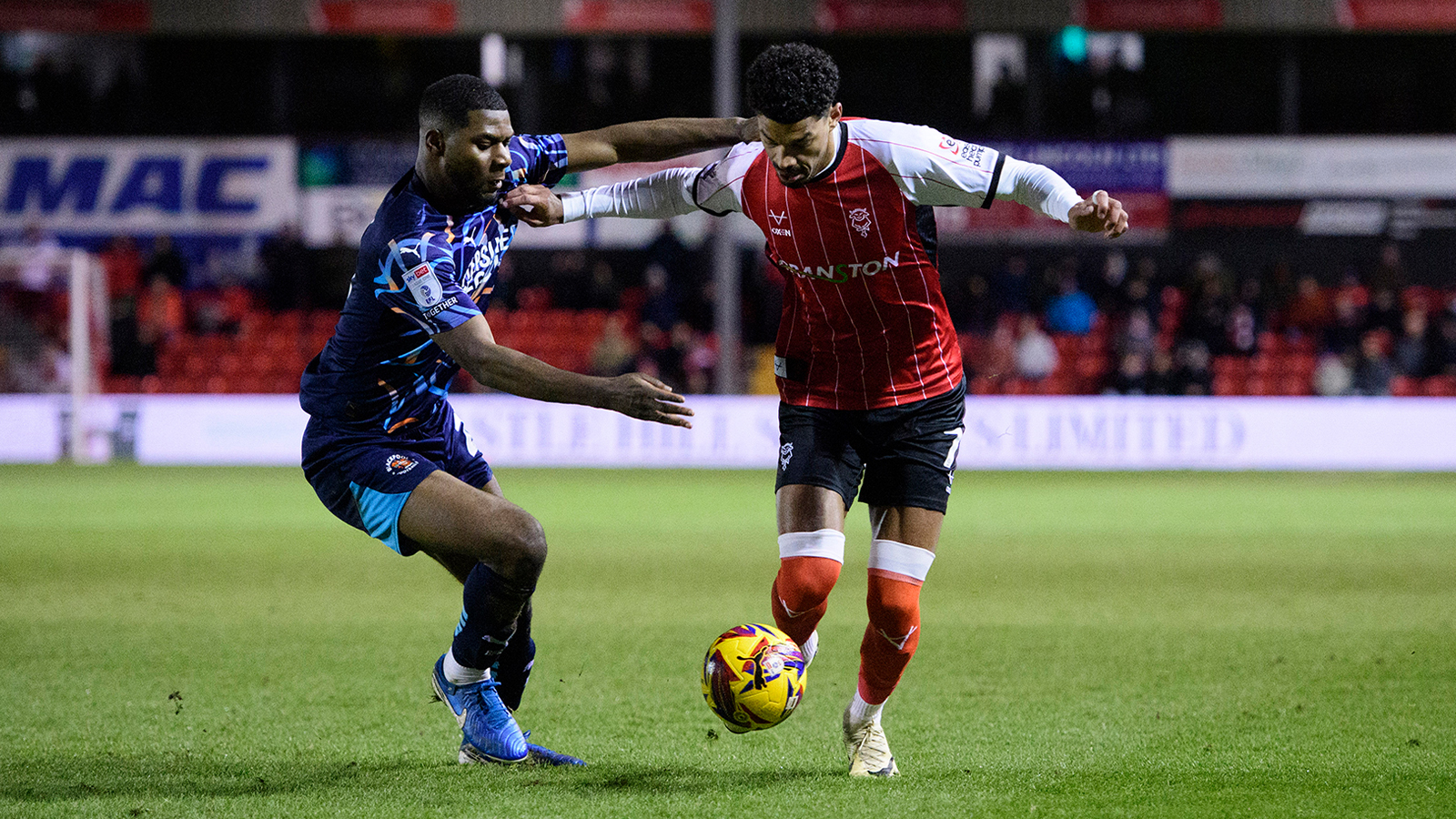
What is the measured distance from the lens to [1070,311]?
2017 cm

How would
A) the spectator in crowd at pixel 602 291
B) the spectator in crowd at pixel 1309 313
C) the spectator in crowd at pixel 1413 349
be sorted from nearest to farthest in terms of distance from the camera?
the spectator in crowd at pixel 1413 349
the spectator in crowd at pixel 1309 313
the spectator in crowd at pixel 602 291

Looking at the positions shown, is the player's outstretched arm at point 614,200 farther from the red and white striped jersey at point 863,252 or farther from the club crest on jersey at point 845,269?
the club crest on jersey at point 845,269

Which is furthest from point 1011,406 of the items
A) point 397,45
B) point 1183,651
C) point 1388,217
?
point 397,45

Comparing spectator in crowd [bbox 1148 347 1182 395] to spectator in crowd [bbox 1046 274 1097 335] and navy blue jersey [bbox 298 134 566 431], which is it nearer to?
spectator in crowd [bbox 1046 274 1097 335]

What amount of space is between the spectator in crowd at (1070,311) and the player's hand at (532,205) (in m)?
16.1

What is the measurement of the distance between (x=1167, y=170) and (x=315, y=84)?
44.9ft

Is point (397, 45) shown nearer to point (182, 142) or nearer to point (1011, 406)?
point (182, 142)

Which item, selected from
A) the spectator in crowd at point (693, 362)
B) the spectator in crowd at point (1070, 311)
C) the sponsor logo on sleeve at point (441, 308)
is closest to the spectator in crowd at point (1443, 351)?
the spectator in crowd at point (1070, 311)

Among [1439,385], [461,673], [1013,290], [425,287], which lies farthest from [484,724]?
[1439,385]

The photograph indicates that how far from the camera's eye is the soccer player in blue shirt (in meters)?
4.55

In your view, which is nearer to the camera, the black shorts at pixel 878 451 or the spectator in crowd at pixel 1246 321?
the black shorts at pixel 878 451

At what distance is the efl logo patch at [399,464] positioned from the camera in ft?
15.8

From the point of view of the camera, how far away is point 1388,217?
22125 millimetres

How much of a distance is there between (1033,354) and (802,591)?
15400mm
